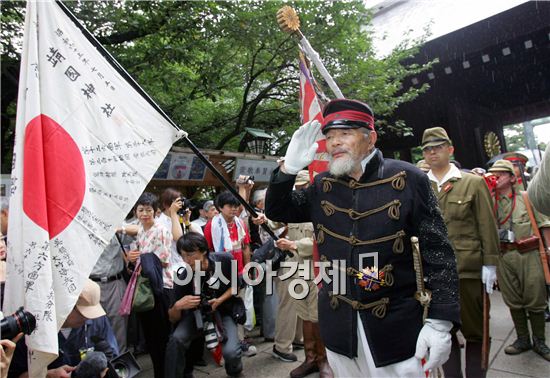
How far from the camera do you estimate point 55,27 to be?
2.27 meters

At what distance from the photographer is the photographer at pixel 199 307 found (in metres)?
3.51

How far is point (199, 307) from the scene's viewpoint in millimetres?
3682

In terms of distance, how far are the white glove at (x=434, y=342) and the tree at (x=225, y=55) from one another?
6.05 meters

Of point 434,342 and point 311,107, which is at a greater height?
point 311,107

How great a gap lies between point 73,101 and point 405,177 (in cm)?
191

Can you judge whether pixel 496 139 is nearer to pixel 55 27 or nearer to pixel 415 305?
pixel 415 305

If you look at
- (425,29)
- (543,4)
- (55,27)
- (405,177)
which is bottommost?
(405,177)

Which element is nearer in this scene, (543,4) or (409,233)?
(409,233)

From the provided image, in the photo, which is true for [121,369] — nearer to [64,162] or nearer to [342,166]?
[64,162]

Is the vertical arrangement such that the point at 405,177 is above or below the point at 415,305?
above

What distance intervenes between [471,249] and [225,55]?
6.19 meters

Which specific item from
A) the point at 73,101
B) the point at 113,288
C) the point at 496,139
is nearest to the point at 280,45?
the point at 113,288

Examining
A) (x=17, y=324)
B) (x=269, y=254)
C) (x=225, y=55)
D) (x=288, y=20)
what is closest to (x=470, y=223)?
(x=269, y=254)

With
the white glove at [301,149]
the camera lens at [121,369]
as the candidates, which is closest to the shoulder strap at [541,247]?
the white glove at [301,149]
